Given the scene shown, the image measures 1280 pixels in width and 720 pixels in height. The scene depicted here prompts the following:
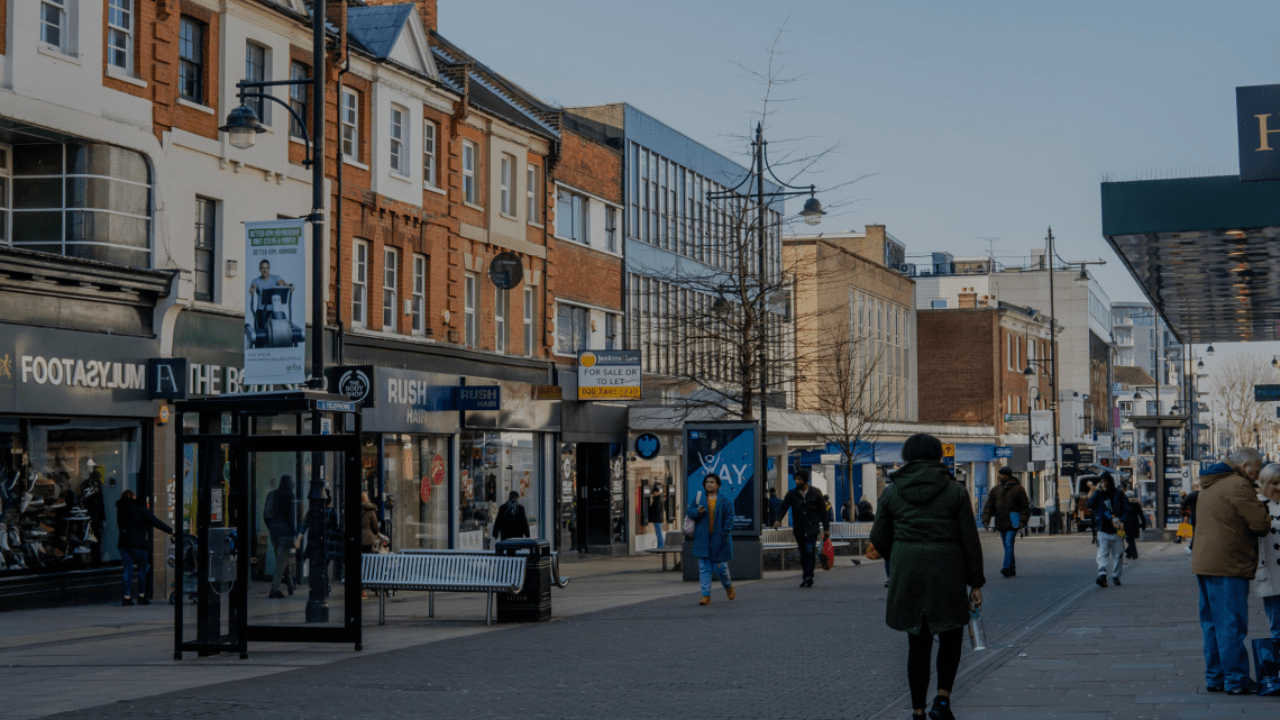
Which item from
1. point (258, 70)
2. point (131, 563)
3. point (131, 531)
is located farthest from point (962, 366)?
point (131, 531)

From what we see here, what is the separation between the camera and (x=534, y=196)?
120ft

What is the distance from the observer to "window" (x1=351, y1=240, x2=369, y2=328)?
1134 inches

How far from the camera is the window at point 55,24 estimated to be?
70.6 feet

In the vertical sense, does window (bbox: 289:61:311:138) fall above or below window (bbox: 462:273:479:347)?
above

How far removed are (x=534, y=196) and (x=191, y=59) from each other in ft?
42.1

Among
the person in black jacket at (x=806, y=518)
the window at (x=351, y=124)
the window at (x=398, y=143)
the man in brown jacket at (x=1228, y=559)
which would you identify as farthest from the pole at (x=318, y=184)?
the window at (x=398, y=143)

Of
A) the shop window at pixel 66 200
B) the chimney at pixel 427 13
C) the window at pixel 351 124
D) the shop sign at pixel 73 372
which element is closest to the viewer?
the shop sign at pixel 73 372

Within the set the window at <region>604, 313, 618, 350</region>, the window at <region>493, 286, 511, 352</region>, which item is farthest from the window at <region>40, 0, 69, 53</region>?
the window at <region>604, 313, 618, 350</region>

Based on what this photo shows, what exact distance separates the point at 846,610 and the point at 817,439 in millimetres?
30713

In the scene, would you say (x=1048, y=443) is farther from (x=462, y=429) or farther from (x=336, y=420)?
(x=336, y=420)

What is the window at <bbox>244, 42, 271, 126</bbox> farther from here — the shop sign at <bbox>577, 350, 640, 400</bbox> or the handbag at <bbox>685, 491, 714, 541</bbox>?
the shop sign at <bbox>577, 350, 640, 400</bbox>

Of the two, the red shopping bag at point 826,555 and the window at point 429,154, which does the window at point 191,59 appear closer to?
the window at point 429,154

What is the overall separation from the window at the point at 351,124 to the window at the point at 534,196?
7.39 m

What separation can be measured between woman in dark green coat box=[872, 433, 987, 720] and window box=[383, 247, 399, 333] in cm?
2142
